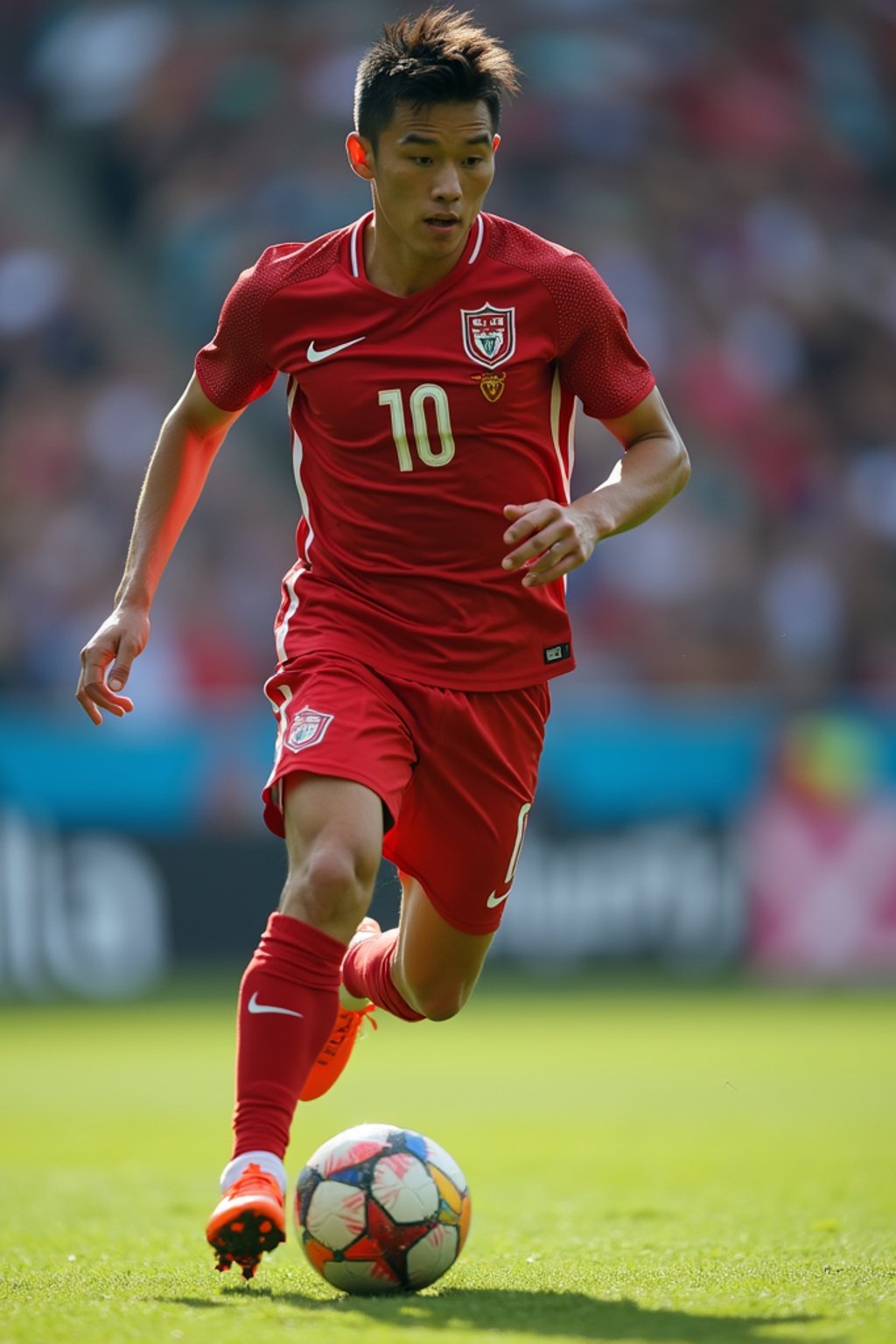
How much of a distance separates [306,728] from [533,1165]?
318 cm

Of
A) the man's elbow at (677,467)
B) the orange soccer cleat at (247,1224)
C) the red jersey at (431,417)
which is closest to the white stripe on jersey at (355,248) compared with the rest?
the red jersey at (431,417)

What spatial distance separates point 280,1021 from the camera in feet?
12.8

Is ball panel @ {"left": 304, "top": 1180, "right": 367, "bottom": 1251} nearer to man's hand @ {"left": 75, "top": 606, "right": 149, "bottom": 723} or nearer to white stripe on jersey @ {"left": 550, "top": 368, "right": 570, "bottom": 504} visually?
man's hand @ {"left": 75, "top": 606, "right": 149, "bottom": 723}

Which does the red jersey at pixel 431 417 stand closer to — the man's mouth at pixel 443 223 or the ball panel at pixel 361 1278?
the man's mouth at pixel 443 223

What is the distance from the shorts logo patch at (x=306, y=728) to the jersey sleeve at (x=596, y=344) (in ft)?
3.26

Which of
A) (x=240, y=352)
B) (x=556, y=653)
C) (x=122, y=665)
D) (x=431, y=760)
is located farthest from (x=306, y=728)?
(x=240, y=352)

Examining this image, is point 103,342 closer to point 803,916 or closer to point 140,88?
point 140,88

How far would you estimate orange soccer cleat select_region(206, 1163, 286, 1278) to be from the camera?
3574mm

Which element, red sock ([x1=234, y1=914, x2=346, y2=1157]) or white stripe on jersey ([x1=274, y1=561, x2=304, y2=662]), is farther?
white stripe on jersey ([x1=274, y1=561, x2=304, y2=662])

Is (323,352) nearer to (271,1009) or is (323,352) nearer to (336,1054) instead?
(271,1009)

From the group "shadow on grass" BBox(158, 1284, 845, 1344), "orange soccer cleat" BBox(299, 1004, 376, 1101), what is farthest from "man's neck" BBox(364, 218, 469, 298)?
"shadow on grass" BBox(158, 1284, 845, 1344)

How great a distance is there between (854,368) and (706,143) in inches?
120

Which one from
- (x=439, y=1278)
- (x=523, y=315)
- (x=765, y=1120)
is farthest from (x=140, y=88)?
(x=439, y=1278)

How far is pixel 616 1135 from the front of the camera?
770cm
